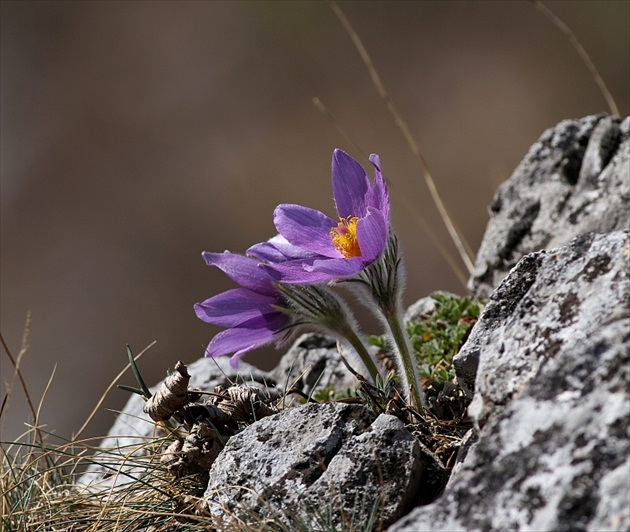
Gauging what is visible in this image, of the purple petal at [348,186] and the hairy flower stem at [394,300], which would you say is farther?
the purple petal at [348,186]

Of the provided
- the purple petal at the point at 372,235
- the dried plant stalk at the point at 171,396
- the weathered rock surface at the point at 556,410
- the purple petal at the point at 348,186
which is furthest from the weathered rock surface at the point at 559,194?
the dried plant stalk at the point at 171,396

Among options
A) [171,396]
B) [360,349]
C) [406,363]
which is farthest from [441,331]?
[171,396]

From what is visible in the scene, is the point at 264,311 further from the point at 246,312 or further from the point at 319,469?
the point at 319,469

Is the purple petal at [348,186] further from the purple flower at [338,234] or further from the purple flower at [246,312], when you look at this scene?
the purple flower at [246,312]

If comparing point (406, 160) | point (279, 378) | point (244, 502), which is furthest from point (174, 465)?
point (406, 160)

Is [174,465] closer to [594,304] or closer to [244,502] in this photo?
[244,502]

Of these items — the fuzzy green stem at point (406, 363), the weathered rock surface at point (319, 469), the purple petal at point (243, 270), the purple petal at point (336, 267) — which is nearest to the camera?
the weathered rock surface at point (319, 469)

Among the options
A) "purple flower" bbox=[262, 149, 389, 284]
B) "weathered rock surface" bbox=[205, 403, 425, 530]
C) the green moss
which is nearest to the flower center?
"purple flower" bbox=[262, 149, 389, 284]
